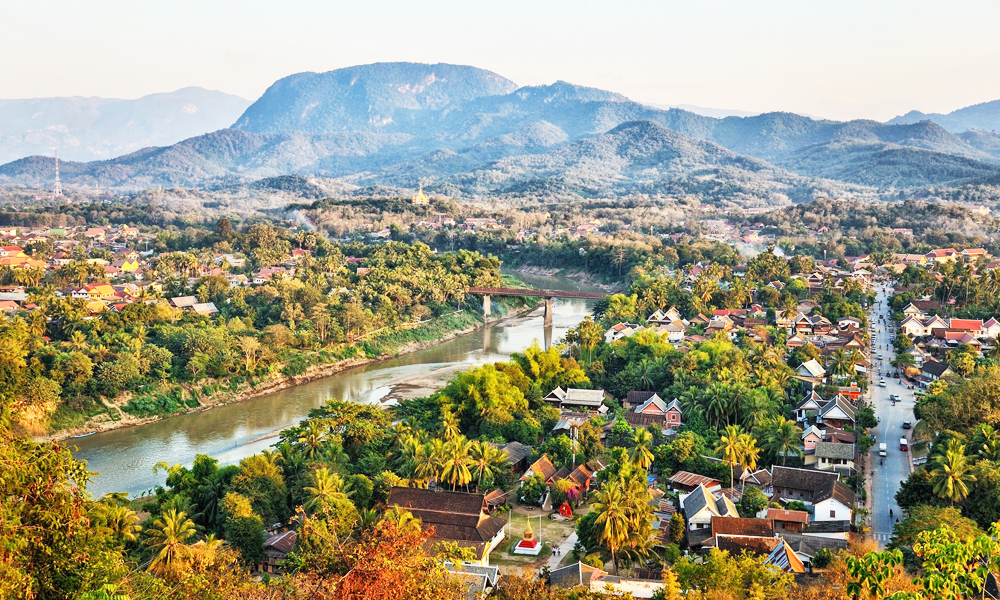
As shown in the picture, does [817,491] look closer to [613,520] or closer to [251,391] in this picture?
[613,520]

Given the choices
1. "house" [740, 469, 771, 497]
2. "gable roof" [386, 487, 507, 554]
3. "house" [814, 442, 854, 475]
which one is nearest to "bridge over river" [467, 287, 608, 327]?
"house" [814, 442, 854, 475]

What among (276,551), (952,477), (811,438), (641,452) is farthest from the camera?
(811,438)

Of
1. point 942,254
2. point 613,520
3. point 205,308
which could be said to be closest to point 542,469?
point 613,520

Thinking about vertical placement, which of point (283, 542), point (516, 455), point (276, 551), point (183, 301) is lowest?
point (516, 455)

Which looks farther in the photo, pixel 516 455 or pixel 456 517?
pixel 516 455

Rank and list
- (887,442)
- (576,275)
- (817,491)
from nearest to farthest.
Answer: (817,491), (887,442), (576,275)

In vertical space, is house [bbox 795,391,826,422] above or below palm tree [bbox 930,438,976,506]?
below

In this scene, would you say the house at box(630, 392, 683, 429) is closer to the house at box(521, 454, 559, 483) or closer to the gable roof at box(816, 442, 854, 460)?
the gable roof at box(816, 442, 854, 460)

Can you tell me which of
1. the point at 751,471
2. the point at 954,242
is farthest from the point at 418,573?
the point at 954,242
